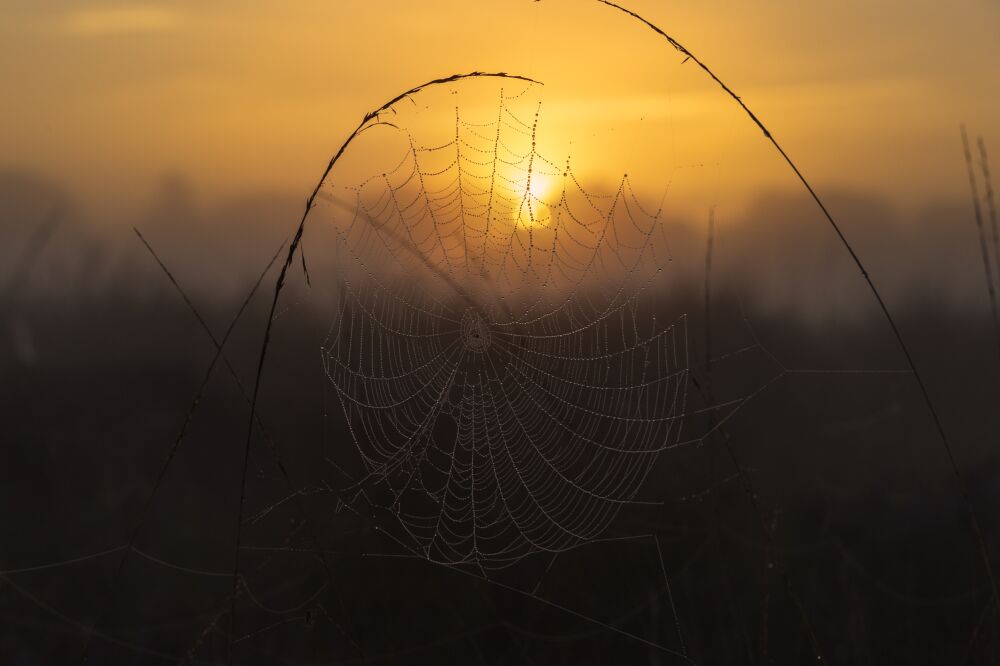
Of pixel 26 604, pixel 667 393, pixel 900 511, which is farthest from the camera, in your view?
pixel 900 511

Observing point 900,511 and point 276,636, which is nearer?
point 276,636

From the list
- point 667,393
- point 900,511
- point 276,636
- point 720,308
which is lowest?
point 276,636

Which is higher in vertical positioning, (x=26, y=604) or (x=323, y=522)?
(x=323, y=522)

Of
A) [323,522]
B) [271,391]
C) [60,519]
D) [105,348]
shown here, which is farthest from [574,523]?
[105,348]

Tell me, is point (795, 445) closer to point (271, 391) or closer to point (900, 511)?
point (900, 511)

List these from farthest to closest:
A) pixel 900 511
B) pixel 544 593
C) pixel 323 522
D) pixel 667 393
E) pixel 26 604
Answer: pixel 900 511, pixel 544 593, pixel 323 522, pixel 26 604, pixel 667 393

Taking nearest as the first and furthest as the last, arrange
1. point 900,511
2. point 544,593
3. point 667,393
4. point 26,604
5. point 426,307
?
point 667,393
point 426,307
point 26,604
point 544,593
point 900,511

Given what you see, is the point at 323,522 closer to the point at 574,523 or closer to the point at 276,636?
the point at 276,636

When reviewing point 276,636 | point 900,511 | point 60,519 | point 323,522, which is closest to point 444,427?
point 323,522

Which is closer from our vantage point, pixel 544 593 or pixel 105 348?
pixel 544 593
